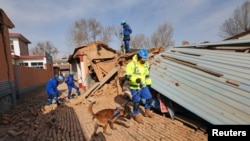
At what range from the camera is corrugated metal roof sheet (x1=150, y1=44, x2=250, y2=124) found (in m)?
3.58

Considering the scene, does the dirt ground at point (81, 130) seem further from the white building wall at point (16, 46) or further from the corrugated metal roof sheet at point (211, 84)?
the white building wall at point (16, 46)

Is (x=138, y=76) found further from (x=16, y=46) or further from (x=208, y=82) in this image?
(x=16, y=46)

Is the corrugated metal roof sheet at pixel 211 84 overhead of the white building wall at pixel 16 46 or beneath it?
beneath

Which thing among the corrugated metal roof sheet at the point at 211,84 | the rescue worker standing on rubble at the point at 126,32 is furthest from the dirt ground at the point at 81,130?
the rescue worker standing on rubble at the point at 126,32

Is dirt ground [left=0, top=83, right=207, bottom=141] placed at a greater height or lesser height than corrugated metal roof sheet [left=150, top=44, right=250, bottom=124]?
lesser

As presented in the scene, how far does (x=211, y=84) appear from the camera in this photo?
14.7 feet

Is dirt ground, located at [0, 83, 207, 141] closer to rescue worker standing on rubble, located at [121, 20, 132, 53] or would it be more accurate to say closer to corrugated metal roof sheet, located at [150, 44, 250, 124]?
corrugated metal roof sheet, located at [150, 44, 250, 124]

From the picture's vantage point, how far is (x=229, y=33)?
39.7 metres

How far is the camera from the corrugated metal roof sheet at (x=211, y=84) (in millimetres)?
3575

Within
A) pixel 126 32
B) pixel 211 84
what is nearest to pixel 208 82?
pixel 211 84

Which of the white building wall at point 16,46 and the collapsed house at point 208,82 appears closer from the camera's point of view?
the collapsed house at point 208,82

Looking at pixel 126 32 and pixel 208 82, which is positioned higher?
pixel 126 32

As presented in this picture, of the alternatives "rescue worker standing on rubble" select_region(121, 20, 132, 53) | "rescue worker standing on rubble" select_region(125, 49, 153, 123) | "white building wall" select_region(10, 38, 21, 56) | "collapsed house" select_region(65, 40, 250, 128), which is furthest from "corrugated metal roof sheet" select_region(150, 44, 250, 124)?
"white building wall" select_region(10, 38, 21, 56)

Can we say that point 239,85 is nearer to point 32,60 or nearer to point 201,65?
point 201,65
